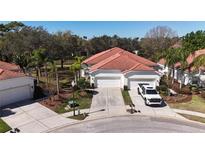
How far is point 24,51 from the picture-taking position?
16109 millimetres

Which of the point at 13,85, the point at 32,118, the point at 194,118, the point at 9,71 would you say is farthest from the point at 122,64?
the point at 9,71

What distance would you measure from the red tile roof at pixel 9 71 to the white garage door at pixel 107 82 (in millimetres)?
5418

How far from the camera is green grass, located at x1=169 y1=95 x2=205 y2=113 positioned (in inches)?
619

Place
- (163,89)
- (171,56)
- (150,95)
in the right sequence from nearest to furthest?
(150,95), (171,56), (163,89)

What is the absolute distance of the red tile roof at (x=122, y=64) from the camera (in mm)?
16219

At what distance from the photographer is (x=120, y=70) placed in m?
16.7

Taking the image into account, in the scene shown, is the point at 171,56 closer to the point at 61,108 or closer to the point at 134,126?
the point at 134,126

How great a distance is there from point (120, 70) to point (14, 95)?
22.8 feet

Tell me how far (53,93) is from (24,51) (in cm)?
318

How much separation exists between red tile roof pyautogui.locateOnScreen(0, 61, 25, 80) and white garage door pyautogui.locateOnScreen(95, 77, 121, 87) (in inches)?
213
